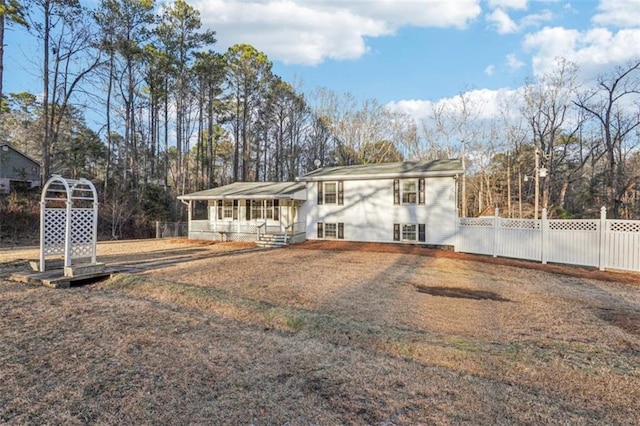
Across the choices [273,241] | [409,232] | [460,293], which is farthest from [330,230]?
[460,293]

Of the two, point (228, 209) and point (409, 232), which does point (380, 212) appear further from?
point (228, 209)

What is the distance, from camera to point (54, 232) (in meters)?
8.41

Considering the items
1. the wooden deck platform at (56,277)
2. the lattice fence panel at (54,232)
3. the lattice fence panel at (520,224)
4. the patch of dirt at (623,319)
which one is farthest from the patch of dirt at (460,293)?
the lattice fence panel at (54,232)

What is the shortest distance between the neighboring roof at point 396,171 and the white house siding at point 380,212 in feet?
1.23

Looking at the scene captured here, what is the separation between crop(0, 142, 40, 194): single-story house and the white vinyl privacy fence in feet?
94.6

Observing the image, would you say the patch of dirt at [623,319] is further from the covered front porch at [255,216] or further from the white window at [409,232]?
the covered front porch at [255,216]

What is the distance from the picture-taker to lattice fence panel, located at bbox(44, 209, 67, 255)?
8.29 m

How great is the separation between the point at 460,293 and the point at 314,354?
4522mm

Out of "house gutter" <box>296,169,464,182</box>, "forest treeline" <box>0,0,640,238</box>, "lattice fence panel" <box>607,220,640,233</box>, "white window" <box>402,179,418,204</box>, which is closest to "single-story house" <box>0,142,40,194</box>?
"forest treeline" <box>0,0,640,238</box>

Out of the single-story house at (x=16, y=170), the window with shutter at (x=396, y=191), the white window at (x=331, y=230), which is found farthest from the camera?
the single-story house at (x=16, y=170)

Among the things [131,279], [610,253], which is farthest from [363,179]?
[131,279]

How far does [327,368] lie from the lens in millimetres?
3525

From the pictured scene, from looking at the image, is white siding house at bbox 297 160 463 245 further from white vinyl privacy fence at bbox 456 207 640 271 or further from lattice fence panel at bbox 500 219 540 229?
lattice fence panel at bbox 500 219 540 229

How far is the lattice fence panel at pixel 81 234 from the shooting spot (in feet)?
27.5
